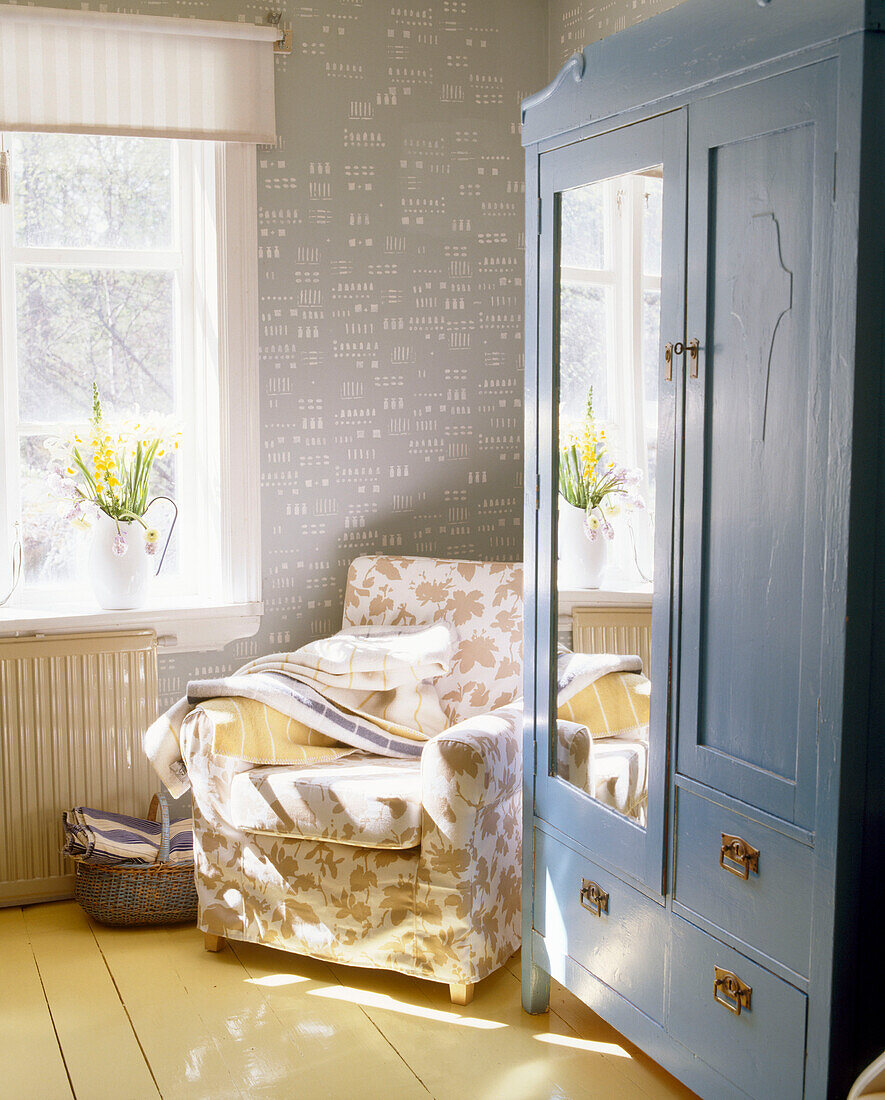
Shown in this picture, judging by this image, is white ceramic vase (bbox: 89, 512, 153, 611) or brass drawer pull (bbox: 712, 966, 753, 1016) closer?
brass drawer pull (bbox: 712, 966, 753, 1016)

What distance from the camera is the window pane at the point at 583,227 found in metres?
2.14

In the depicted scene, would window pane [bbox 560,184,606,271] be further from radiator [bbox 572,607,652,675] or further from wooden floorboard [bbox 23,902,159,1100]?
wooden floorboard [bbox 23,902,159,1100]

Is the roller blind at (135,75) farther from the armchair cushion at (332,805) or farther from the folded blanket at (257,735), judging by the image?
the armchair cushion at (332,805)

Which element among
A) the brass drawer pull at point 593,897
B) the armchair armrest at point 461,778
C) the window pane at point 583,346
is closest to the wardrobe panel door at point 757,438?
the window pane at point 583,346

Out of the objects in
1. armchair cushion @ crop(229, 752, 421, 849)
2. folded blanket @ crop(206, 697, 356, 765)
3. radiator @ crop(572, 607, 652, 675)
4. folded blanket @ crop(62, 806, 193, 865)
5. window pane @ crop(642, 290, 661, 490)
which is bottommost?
folded blanket @ crop(62, 806, 193, 865)

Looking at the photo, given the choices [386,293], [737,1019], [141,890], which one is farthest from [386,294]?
[737,1019]

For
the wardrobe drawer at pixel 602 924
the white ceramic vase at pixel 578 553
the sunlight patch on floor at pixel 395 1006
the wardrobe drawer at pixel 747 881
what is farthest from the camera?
the sunlight patch on floor at pixel 395 1006

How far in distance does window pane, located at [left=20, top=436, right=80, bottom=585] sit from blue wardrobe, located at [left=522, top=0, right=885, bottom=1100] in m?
1.66

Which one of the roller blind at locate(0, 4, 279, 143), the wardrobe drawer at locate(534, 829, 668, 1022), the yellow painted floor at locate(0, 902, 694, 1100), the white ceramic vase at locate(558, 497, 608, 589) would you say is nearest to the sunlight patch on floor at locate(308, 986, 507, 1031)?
the yellow painted floor at locate(0, 902, 694, 1100)

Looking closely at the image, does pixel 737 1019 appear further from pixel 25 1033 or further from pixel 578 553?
pixel 25 1033

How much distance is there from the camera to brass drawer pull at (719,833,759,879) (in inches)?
70.3

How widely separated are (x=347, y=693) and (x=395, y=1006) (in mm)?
787

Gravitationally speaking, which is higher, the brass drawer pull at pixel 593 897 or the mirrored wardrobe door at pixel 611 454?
the mirrored wardrobe door at pixel 611 454

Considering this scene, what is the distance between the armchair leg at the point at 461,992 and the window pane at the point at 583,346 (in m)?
1.28
